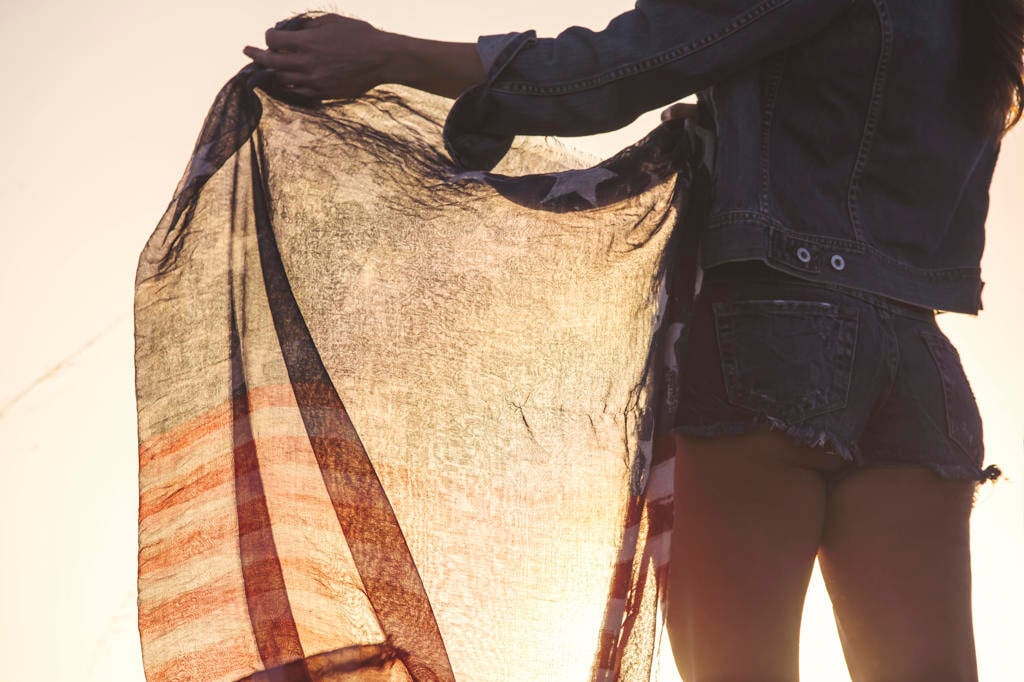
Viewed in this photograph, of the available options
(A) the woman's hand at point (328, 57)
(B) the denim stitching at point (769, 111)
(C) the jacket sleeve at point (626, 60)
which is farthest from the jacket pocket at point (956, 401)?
(A) the woman's hand at point (328, 57)

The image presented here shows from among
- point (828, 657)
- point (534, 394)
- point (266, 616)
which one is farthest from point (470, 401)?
point (828, 657)

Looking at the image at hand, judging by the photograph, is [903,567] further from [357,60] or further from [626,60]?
[357,60]

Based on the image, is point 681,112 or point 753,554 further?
point 681,112

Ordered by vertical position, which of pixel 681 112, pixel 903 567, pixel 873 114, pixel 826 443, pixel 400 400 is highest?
pixel 681 112

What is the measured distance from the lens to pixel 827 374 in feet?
2.92

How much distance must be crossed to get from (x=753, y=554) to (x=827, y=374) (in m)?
0.19

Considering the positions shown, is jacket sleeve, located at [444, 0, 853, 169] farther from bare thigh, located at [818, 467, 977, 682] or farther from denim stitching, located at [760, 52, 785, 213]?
bare thigh, located at [818, 467, 977, 682]

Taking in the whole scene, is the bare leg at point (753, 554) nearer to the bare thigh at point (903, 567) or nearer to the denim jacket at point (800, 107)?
the bare thigh at point (903, 567)

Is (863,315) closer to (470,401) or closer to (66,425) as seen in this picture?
(470,401)

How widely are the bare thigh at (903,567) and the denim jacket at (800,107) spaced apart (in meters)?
0.20

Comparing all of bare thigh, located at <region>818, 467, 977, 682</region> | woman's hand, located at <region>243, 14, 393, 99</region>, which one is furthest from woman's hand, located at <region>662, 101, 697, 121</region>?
bare thigh, located at <region>818, 467, 977, 682</region>

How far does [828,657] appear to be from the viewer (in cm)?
220

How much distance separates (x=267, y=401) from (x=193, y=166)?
1.12 ft

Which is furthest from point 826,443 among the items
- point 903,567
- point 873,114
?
point 873,114
